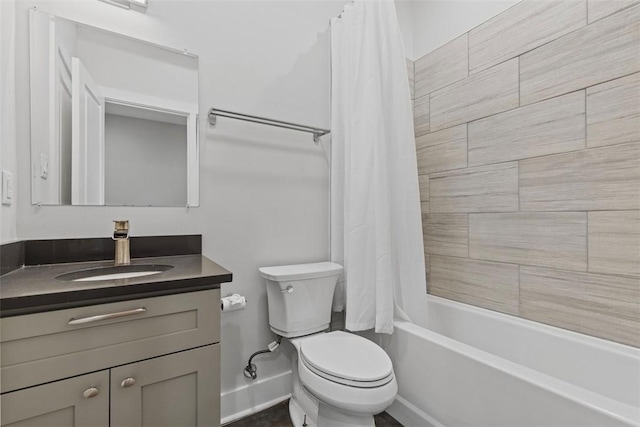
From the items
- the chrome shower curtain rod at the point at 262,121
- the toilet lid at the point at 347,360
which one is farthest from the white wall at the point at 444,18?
the toilet lid at the point at 347,360

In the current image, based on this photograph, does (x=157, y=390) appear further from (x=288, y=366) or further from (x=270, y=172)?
(x=270, y=172)

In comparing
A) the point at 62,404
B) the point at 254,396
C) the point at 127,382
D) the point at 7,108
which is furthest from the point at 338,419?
the point at 7,108

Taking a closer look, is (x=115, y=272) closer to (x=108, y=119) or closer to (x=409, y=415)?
(x=108, y=119)

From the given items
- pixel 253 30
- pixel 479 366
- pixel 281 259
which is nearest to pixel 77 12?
pixel 253 30

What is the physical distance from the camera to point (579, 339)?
1.48m

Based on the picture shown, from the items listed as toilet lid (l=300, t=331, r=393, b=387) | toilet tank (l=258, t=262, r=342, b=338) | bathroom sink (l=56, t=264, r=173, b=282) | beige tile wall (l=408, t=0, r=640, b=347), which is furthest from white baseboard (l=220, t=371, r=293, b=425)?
beige tile wall (l=408, t=0, r=640, b=347)

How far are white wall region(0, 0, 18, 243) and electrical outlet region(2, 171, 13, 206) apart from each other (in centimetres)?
2

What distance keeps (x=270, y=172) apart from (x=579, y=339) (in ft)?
5.77

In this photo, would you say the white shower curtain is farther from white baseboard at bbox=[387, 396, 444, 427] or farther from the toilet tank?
white baseboard at bbox=[387, 396, 444, 427]

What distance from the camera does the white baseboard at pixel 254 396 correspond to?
1.64 meters

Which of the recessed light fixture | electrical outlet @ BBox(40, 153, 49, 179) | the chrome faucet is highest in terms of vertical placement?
the recessed light fixture

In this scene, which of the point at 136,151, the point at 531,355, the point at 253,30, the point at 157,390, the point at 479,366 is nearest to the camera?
the point at 157,390

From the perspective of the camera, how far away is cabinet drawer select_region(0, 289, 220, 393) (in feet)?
2.55

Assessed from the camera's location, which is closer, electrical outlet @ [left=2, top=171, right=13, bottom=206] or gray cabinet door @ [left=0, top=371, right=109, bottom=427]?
gray cabinet door @ [left=0, top=371, right=109, bottom=427]
